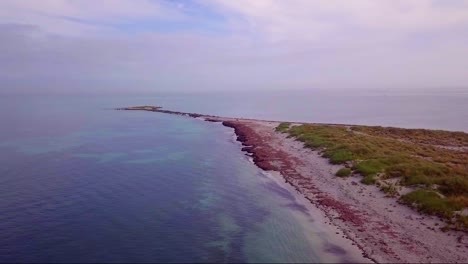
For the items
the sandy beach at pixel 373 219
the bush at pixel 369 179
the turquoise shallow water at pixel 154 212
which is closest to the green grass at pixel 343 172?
the sandy beach at pixel 373 219

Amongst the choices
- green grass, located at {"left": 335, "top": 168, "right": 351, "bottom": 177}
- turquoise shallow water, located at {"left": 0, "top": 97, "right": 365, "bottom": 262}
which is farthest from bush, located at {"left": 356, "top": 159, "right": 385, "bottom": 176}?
turquoise shallow water, located at {"left": 0, "top": 97, "right": 365, "bottom": 262}

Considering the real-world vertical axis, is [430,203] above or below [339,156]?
below

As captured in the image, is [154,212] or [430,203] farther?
[154,212]

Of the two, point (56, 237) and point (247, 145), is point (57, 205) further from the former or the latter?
point (247, 145)

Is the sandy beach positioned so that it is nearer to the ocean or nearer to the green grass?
the green grass

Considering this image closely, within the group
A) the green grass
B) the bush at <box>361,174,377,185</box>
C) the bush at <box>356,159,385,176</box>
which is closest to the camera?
the bush at <box>361,174,377,185</box>

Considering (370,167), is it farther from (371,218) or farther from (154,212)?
(154,212)

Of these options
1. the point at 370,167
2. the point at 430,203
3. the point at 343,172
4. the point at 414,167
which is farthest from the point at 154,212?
the point at 414,167
